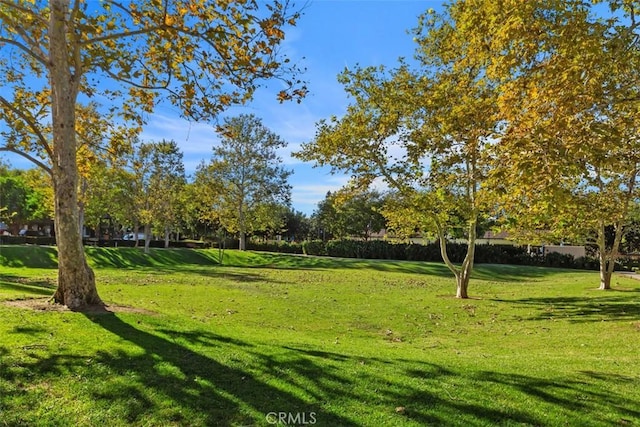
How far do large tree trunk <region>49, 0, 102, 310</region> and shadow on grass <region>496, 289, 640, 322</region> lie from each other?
11.7 metres

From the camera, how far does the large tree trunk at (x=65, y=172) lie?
8.37 metres

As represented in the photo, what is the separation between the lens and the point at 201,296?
15258 millimetres

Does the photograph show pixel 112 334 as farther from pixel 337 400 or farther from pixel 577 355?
pixel 577 355

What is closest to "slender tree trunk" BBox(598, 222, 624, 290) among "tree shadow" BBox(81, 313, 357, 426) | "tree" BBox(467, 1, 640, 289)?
"tree" BBox(467, 1, 640, 289)

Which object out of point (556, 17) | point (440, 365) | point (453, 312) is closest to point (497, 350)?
point (440, 365)

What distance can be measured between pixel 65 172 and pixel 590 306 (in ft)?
50.7

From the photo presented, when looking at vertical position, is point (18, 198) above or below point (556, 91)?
above

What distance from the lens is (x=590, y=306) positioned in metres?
15.2

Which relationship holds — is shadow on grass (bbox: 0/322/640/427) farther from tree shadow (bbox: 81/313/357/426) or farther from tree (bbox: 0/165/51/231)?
tree (bbox: 0/165/51/231)

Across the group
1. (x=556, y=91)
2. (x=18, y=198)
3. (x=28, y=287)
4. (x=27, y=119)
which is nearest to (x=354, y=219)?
(x=18, y=198)

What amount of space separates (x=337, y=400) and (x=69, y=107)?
281 inches

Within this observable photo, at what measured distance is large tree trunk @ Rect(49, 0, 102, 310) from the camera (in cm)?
837

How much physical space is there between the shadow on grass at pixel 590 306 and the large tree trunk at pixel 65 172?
11.7 m

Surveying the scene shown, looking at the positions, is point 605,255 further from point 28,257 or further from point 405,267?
point 28,257
